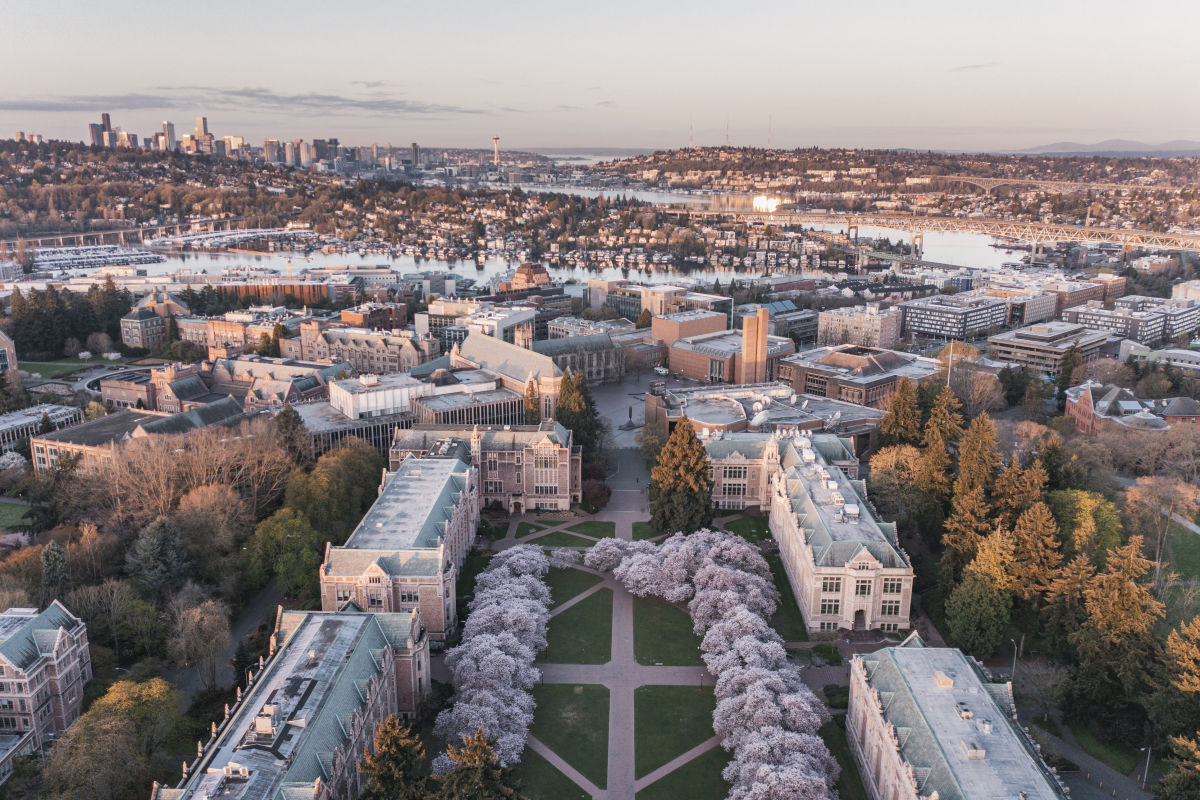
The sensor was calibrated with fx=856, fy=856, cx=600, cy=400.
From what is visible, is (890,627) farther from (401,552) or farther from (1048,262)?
(1048,262)

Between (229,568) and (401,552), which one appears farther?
(229,568)

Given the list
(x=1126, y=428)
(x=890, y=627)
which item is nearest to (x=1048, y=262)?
(x=1126, y=428)

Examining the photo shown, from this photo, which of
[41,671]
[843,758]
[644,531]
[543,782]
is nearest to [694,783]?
[543,782]

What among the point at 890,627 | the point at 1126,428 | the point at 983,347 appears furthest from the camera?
the point at 983,347

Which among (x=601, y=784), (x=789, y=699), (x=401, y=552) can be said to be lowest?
(x=601, y=784)

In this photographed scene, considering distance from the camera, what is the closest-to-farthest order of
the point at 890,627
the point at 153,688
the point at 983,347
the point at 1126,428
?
1. the point at 153,688
2. the point at 890,627
3. the point at 1126,428
4. the point at 983,347

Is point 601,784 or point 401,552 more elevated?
point 401,552
